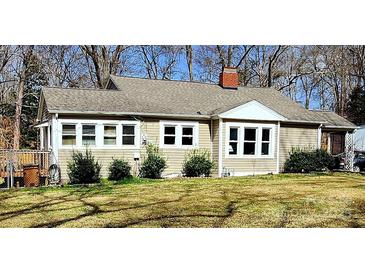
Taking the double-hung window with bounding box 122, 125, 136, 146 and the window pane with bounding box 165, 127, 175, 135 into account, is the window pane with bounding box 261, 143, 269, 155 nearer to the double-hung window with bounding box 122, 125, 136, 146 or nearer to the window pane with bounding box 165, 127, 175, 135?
the window pane with bounding box 165, 127, 175, 135

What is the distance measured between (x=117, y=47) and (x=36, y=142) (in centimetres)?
353

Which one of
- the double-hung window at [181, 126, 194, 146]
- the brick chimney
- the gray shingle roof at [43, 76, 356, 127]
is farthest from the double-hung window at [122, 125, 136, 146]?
the brick chimney

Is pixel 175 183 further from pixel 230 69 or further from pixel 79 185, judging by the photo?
pixel 230 69

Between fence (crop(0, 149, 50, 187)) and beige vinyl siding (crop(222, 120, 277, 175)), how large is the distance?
5.05m

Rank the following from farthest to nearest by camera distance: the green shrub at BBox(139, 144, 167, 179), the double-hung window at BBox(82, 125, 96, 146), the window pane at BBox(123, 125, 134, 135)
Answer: the window pane at BBox(123, 125, 134, 135)
the green shrub at BBox(139, 144, 167, 179)
the double-hung window at BBox(82, 125, 96, 146)

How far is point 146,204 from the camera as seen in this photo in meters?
7.29

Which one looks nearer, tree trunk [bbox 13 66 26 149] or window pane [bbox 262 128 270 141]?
tree trunk [bbox 13 66 26 149]

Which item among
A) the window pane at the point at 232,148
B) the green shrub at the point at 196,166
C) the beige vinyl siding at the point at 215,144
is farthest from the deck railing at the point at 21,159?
the window pane at the point at 232,148

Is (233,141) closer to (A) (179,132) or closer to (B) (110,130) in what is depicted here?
(A) (179,132)

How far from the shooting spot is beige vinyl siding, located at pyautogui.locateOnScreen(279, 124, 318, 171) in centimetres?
1280

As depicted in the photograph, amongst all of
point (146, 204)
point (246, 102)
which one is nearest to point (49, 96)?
point (146, 204)

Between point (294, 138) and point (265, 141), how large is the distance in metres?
1.23

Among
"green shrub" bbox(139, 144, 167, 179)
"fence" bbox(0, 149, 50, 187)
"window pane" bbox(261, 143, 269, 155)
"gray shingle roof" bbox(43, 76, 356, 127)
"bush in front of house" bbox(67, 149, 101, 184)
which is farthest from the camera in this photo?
"window pane" bbox(261, 143, 269, 155)

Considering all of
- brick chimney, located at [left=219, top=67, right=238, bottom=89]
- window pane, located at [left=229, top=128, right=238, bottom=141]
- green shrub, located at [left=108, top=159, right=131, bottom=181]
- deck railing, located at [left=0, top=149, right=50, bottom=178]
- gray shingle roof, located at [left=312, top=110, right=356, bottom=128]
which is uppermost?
brick chimney, located at [left=219, top=67, right=238, bottom=89]
